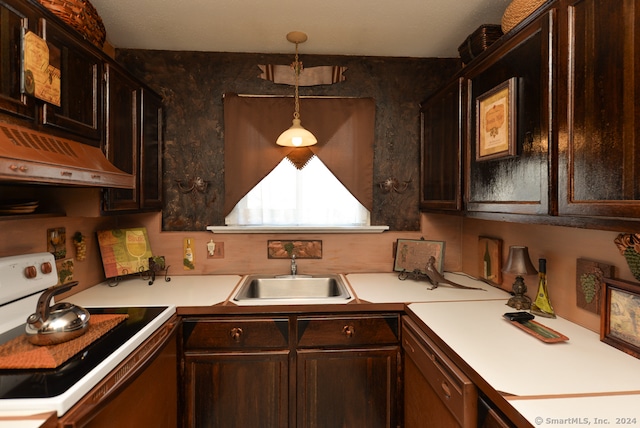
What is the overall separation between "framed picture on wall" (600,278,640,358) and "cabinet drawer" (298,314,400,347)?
854 mm

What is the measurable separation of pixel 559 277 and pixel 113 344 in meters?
1.92

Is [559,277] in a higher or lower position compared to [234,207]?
lower

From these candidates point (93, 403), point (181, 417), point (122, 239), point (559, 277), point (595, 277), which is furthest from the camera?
point (122, 239)

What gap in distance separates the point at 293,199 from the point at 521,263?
1.46m

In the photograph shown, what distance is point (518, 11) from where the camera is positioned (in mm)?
1357

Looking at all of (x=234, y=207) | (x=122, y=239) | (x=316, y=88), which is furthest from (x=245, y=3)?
(x=122, y=239)

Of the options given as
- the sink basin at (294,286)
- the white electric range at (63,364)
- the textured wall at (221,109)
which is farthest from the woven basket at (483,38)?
the white electric range at (63,364)

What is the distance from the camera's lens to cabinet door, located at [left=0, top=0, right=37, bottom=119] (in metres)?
1.08

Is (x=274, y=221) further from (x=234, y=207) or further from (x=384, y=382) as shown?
(x=384, y=382)

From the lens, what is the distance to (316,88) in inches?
92.6

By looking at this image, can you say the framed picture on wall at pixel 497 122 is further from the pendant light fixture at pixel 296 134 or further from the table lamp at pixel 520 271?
the pendant light fixture at pixel 296 134

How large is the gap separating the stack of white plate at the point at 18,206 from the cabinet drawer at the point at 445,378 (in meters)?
1.86

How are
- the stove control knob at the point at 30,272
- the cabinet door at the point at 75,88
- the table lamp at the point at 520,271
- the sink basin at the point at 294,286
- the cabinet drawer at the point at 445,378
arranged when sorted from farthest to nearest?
the sink basin at the point at 294,286 → the table lamp at the point at 520,271 → the stove control knob at the point at 30,272 → the cabinet door at the point at 75,88 → the cabinet drawer at the point at 445,378

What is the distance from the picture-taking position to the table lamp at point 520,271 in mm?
1600
